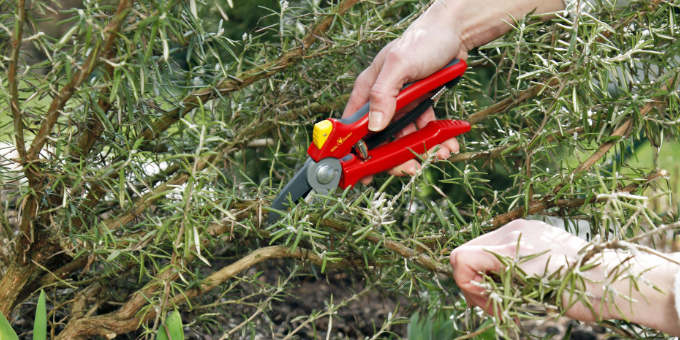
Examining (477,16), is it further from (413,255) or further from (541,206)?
(413,255)

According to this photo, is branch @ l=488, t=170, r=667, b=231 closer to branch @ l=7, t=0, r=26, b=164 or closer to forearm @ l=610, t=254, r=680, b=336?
forearm @ l=610, t=254, r=680, b=336

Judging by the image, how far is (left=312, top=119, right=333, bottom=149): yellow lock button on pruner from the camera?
1240 millimetres

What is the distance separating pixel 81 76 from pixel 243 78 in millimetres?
448

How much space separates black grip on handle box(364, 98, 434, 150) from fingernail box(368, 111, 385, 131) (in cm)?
11

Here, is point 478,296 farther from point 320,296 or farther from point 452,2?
point 320,296

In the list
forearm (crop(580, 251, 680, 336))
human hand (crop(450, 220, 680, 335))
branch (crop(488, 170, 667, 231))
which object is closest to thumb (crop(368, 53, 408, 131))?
branch (crop(488, 170, 667, 231))

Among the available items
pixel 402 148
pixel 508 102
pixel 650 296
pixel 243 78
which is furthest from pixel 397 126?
pixel 650 296

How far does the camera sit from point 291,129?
172 centimetres

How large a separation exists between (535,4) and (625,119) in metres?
0.35

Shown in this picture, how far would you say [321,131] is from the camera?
124cm

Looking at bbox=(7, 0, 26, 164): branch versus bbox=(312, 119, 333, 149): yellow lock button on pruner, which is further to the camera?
bbox=(312, 119, 333, 149): yellow lock button on pruner

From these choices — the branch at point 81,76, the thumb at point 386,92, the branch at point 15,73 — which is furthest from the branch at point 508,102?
the branch at point 15,73

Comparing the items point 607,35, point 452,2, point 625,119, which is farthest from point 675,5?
point 452,2

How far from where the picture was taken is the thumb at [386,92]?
4.33ft
